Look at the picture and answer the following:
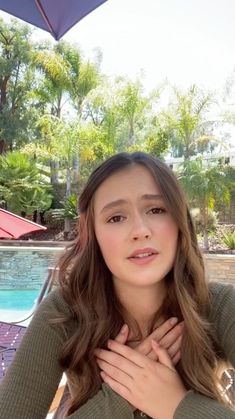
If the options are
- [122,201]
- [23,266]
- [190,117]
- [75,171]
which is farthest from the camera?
[75,171]

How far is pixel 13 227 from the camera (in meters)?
4.04

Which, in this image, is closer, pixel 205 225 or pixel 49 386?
pixel 49 386

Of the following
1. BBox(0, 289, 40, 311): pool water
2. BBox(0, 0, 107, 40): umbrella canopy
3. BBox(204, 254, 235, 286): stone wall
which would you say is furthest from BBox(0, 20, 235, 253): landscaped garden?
BBox(0, 0, 107, 40): umbrella canopy

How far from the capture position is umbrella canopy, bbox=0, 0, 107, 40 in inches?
84.0

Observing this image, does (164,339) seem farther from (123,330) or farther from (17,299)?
(17,299)

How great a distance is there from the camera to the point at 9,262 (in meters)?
10.6

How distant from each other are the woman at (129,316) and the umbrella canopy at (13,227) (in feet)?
8.54

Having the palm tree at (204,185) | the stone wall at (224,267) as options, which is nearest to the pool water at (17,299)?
the stone wall at (224,267)

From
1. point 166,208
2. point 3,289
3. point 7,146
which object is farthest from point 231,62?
point 166,208

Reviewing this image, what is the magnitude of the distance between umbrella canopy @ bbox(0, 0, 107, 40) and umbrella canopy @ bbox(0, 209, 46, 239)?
1957 millimetres

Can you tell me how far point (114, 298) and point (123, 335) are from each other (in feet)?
0.46

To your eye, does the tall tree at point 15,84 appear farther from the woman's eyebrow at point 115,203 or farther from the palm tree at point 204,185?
the woman's eyebrow at point 115,203

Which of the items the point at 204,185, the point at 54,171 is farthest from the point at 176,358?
the point at 54,171

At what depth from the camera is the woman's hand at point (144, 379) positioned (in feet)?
3.58
